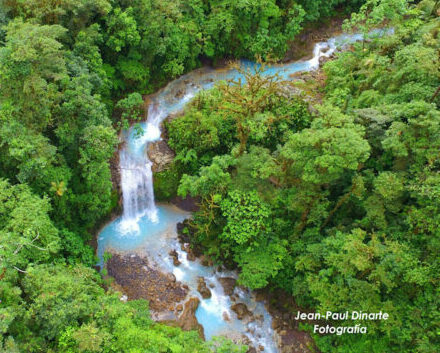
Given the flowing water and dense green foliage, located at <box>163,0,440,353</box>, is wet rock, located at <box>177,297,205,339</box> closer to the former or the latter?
the flowing water

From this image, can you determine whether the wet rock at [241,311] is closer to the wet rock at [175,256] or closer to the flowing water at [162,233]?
the flowing water at [162,233]

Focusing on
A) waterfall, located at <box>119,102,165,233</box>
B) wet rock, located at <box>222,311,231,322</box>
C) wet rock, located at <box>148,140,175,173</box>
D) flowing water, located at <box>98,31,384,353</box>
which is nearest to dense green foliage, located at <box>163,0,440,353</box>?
wet rock, located at <box>148,140,175,173</box>

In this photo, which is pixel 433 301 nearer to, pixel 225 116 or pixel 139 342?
pixel 139 342

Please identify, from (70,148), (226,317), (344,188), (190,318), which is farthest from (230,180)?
(70,148)

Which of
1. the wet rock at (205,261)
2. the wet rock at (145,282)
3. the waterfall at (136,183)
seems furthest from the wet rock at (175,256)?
the waterfall at (136,183)

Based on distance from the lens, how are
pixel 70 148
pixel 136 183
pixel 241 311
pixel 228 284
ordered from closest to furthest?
pixel 70 148 < pixel 241 311 < pixel 228 284 < pixel 136 183

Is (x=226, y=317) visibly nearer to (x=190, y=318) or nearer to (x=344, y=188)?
(x=190, y=318)
